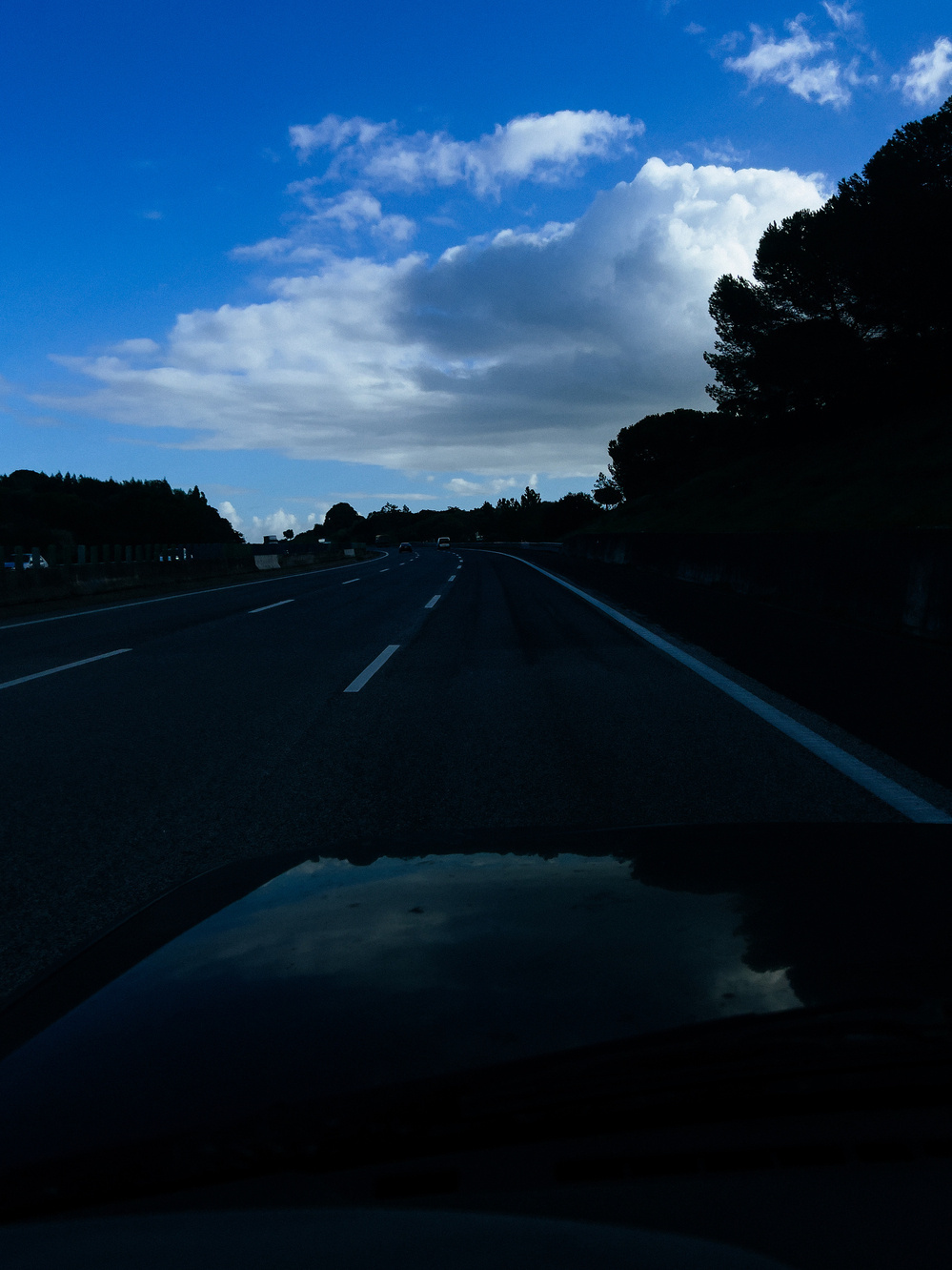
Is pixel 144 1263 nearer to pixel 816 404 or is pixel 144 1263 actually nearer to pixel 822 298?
pixel 822 298

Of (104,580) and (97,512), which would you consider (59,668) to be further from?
(97,512)

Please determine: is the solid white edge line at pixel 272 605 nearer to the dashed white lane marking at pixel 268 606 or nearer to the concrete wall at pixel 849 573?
the dashed white lane marking at pixel 268 606

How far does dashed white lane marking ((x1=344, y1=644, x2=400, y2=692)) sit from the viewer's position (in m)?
9.11

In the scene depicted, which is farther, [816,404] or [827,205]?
[816,404]

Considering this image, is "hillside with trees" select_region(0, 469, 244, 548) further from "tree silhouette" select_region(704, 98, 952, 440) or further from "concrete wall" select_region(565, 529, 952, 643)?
"concrete wall" select_region(565, 529, 952, 643)

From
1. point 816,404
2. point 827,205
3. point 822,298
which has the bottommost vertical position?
point 816,404

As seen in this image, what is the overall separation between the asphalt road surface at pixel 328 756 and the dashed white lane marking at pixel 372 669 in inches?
2.2

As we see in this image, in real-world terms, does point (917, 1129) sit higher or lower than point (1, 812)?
higher

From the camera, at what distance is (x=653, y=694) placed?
27.3 feet

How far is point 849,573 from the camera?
36.8ft

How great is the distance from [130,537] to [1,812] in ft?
→ 465

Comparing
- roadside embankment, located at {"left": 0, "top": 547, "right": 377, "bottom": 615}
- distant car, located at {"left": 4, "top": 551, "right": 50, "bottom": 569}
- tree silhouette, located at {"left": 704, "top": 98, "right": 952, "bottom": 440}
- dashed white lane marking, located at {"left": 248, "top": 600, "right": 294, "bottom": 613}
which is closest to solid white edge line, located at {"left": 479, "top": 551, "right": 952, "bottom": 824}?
dashed white lane marking, located at {"left": 248, "top": 600, "right": 294, "bottom": 613}

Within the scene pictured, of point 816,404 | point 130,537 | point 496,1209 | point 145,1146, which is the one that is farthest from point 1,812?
point 130,537

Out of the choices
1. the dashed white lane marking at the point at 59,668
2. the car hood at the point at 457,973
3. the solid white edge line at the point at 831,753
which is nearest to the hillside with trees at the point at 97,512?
the dashed white lane marking at the point at 59,668
